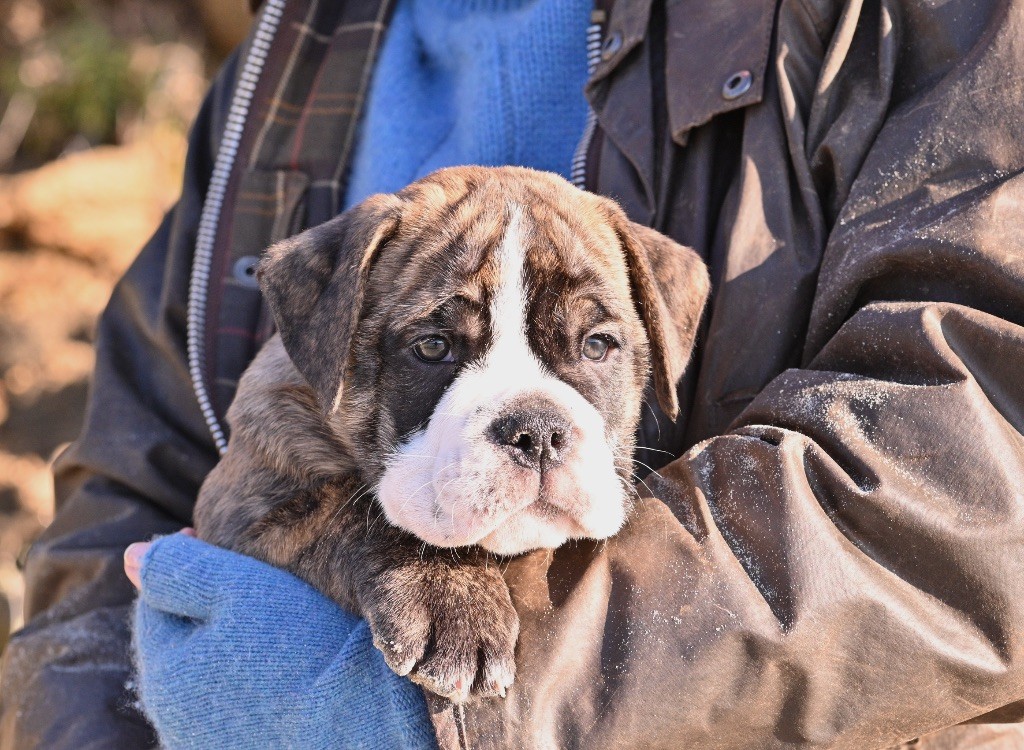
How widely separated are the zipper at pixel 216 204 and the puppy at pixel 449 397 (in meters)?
0.53

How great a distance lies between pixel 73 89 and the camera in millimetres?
9117

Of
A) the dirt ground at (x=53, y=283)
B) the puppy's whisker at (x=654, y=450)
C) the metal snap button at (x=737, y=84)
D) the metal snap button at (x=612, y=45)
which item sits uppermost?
the metal snap button at (x=737, y=84)

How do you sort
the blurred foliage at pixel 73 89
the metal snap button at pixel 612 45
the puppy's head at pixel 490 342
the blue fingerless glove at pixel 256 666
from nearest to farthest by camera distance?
the blue fingerless glove at pixel 256 666
the puppy's head at pixel 490 342
the metal snap button at pixel 612 45
the blurred foliage at pixel 73 89

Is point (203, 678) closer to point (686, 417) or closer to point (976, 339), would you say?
point (686, 417)

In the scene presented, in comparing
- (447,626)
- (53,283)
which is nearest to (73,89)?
(53,283)

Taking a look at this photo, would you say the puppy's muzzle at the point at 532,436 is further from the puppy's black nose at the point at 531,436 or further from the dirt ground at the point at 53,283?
the dirt ground at the point at 53,283

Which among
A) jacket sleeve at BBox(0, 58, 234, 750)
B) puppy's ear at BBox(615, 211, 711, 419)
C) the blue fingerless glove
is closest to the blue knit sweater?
jacket sleeve at BBox(0, 58, 234, 750)

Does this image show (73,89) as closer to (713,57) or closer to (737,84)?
(713,57)

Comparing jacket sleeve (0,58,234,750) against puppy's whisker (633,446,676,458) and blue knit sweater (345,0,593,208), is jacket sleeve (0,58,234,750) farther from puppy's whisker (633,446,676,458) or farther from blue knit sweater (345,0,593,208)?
puppy's whisker (633,446,676,458)

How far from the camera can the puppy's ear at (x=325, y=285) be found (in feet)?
9.45

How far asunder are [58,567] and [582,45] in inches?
110

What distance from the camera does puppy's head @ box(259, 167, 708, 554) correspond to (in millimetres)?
2576

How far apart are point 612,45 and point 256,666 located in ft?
7.38

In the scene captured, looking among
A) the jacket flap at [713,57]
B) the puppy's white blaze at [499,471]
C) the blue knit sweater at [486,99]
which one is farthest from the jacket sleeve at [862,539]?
the blue knit sweater at [486,99]
